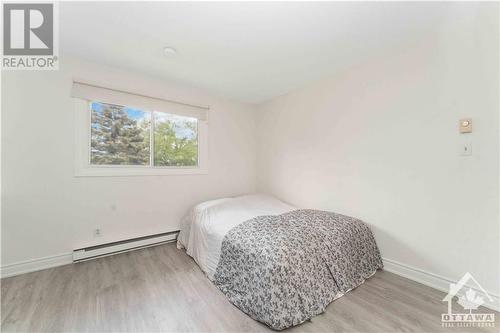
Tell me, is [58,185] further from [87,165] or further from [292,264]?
[292,264]

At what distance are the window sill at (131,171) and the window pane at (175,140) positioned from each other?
12cm

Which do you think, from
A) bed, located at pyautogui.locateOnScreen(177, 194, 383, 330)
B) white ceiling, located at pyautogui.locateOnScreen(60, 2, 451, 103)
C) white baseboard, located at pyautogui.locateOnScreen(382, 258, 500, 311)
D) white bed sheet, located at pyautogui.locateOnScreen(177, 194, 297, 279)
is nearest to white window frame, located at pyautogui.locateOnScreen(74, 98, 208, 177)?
white ceiling, located at pyautogui.locateOnScreen(60, 2, 451, 103)

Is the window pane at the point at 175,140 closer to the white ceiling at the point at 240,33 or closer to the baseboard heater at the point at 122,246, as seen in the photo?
the white ceiling at the point at 240,33

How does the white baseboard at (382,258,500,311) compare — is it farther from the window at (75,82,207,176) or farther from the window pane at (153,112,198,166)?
the window pane at (153,112,198,166)

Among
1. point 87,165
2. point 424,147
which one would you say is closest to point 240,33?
point 424,147

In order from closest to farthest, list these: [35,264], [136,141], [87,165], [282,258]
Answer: [282,258], [35,264], [87,165], [136,141]

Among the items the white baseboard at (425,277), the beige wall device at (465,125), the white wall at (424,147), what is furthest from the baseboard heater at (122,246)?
the beige wall device at (465,125)

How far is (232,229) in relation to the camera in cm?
197

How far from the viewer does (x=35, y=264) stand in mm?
2033

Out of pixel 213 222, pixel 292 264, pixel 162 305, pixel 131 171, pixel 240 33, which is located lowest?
Answer: pixel 162 305

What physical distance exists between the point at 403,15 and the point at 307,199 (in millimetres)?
2192

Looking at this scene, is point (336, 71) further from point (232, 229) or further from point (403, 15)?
point (232, 229)

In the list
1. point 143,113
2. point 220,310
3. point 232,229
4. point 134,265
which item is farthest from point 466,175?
point 143,113

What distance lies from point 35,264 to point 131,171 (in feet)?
4.21
